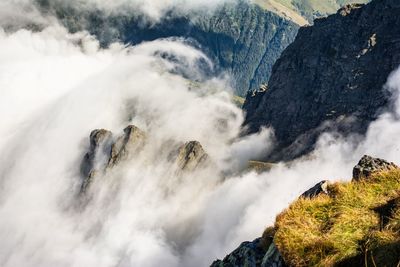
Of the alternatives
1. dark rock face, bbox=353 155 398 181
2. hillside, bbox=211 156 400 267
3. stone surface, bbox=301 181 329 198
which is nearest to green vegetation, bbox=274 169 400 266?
hillside, bbox=211 156 400 267

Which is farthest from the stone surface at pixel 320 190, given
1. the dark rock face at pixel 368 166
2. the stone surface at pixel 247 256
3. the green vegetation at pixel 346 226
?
the stone surface at pixel 247 256

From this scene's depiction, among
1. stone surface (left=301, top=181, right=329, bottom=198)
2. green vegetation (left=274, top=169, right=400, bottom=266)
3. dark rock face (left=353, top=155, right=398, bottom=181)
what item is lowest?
green vegetation (left=274, top=169, right=400, bottom=266)

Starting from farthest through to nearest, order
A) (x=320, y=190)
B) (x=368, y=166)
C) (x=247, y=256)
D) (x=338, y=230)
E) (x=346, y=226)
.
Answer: (x=368, y=166)
(x=320, y=190)
(x=247, y=256)
(x=346, y=226)
(x=338, y=230)

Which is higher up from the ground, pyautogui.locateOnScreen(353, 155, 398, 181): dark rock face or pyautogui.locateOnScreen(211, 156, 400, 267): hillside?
pyautogui.locateOnScreen(353, 155, 398, 181): dark rock face

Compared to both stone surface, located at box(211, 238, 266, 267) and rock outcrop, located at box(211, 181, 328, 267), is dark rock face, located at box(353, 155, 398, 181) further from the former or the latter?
stone surface, located at box(211, 238, 266, 267)

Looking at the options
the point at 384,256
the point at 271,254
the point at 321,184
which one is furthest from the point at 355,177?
the point at 384,256

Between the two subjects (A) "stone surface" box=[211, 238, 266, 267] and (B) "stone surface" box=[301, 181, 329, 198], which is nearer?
(A) "stone surface" box=[211, 238, 266, 267]

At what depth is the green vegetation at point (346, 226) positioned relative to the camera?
62.6 ft

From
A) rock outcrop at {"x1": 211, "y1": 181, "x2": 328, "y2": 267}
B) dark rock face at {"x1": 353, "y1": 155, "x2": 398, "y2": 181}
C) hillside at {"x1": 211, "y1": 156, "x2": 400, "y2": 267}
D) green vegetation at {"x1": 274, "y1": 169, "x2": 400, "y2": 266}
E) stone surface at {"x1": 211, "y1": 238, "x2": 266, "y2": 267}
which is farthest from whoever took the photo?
dark rock face at {"x1": 353, "y1": 155, "x2": 398, "y2": 181}

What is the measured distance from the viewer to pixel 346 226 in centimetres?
2144

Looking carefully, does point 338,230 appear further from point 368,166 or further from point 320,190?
point 368,166

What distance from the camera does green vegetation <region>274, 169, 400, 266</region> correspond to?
19.1 m

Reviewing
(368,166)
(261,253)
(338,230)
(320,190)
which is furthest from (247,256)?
(368,166)

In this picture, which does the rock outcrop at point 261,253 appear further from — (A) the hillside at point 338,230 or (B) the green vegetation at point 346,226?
(B) the green vegetation at point 346,226
